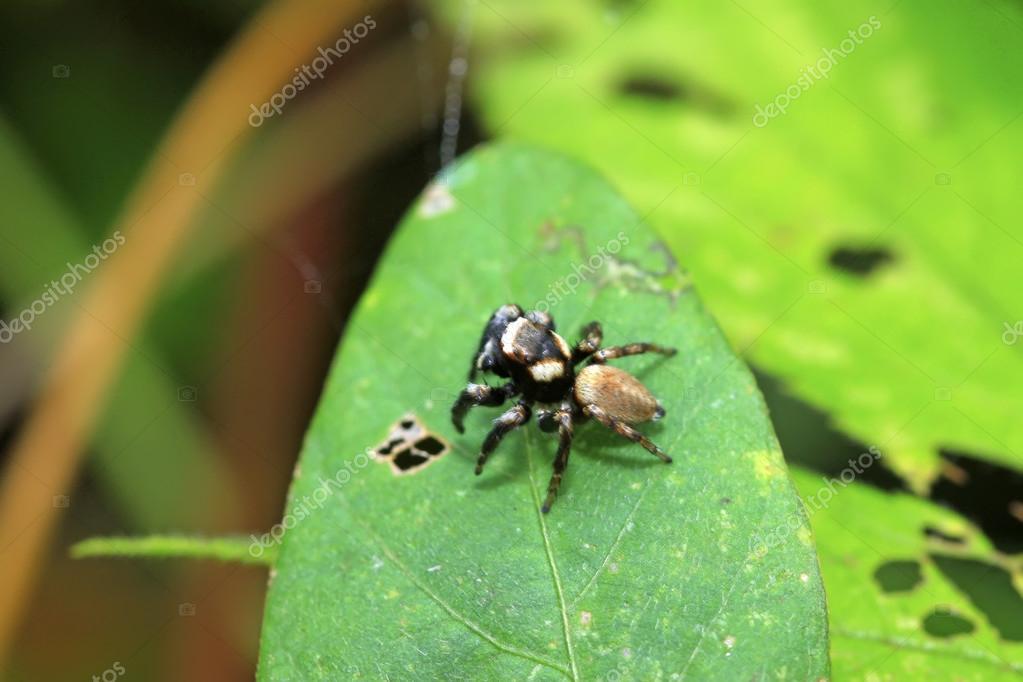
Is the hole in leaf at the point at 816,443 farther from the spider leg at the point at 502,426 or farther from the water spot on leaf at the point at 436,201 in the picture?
the water spot on leaf at the point at 436,201

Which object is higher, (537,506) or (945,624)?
(537,506)

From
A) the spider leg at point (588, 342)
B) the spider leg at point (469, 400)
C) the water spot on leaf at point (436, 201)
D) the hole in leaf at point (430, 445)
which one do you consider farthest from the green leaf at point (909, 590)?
the water spot on leaf at point (436, 201)

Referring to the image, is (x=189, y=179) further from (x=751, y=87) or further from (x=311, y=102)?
(x=751, y=87)

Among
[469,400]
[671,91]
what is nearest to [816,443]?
[469,400]

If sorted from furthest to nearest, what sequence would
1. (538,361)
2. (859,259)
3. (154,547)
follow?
(154,547) < (859,259) < (538,361)

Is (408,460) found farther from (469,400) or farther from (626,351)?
(626,351)

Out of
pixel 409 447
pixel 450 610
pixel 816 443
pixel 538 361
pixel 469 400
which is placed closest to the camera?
pixel 450 610

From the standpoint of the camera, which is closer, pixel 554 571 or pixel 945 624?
pixel 554 571

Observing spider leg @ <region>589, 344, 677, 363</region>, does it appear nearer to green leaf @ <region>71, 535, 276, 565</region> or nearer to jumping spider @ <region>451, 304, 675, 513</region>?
jumping spider @ <region>451, 304, 675, 513</region>

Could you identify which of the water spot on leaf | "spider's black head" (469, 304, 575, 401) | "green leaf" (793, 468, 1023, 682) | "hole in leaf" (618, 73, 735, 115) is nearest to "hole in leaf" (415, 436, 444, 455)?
"spider's black head" (469, 304, 575, 401)
